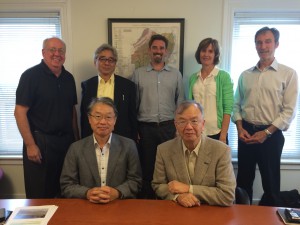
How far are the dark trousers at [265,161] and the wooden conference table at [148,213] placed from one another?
1072mm

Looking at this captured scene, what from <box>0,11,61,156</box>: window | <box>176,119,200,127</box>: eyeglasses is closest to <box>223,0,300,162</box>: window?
<box>176,119,200,127</box>: eyeglasses

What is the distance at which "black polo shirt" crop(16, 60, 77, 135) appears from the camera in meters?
2.18

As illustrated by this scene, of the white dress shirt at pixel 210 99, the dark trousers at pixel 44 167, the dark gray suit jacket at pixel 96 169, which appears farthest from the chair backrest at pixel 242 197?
the dark trousers at pixel 44 167

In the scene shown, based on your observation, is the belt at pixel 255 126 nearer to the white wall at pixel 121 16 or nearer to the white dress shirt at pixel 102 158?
the white wall at pixel 121 16

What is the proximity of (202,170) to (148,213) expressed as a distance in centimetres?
43

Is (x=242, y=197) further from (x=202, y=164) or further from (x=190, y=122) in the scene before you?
(x=190, y=122)

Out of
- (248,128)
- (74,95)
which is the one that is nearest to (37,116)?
(74,95)

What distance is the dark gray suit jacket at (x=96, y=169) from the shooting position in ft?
5.81

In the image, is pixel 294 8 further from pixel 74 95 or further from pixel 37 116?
pixel 37 116

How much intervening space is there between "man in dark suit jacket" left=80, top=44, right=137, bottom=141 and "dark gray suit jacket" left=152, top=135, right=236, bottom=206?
0.79m

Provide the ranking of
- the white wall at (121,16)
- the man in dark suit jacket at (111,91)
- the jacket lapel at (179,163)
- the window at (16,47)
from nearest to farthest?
the jacket lapel at (179,163) < the man in dark suit jacket at (111,91) < the white wall at (121,16) < the window at (16,47)

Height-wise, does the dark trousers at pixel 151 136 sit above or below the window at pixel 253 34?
below

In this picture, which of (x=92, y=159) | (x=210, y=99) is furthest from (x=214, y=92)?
(x=92, y=159)

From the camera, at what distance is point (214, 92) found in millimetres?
2426
